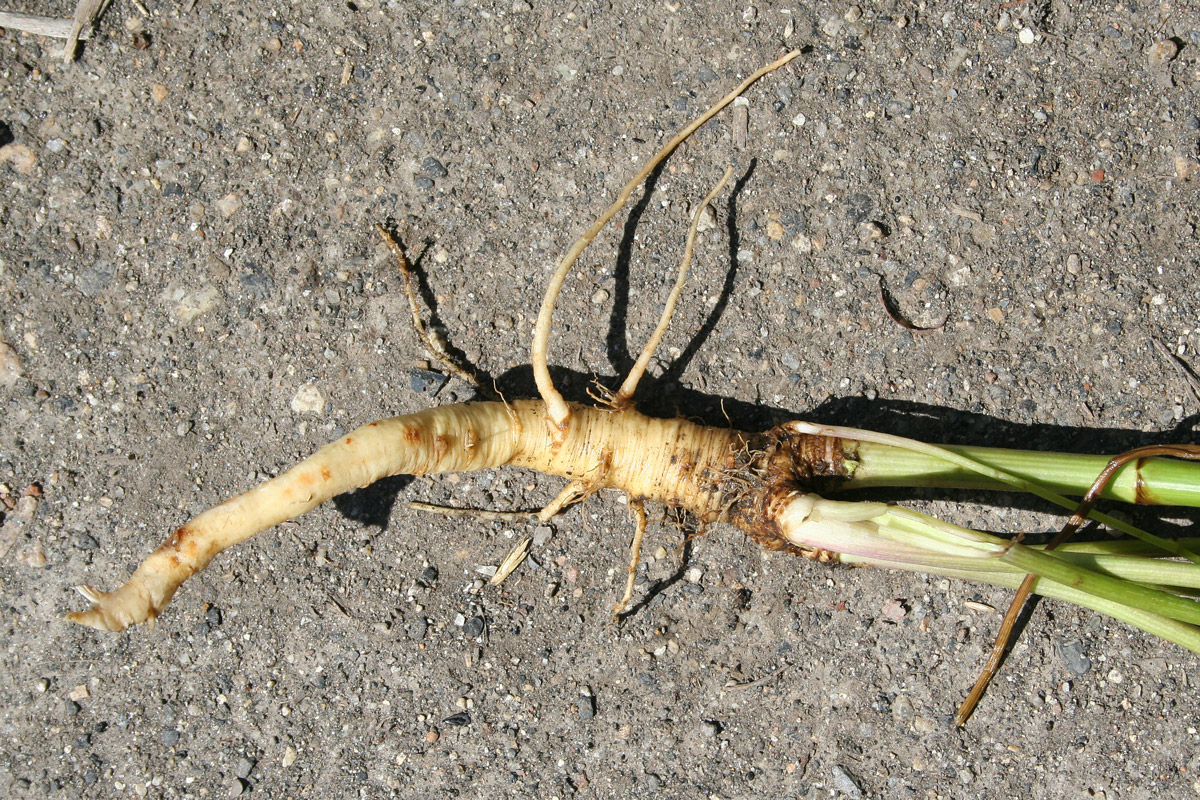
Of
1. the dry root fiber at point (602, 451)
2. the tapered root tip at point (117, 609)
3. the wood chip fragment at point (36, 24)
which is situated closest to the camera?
the tapered root tip at point (117, 609)

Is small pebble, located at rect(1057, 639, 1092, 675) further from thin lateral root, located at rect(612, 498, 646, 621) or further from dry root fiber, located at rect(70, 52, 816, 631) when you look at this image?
thin lateral root, located at rect(612, 498, 646, 621)

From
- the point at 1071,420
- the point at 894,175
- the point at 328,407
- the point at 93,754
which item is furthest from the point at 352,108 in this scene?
the point at 1071,420

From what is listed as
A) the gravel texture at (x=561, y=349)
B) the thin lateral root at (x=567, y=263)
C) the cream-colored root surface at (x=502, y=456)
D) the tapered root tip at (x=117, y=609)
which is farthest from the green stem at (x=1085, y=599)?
the tapered root tip at (x=117, y=609)

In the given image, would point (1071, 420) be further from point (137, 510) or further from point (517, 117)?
point (137, 510)

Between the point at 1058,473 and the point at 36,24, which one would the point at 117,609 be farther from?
the point at 1058,473

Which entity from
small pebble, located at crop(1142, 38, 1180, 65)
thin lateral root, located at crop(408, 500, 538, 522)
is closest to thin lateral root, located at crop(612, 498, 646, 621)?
thin lateral root, located at crop(408, 500, 538, 522)

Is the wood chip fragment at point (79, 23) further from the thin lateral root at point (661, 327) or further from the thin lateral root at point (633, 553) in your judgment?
the thin lateral root at point (633, 553)
